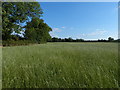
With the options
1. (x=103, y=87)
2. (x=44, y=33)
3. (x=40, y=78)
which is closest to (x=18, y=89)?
(x=40, y=78)

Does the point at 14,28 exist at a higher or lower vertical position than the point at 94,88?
higher

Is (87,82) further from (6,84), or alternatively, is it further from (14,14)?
(14,14)

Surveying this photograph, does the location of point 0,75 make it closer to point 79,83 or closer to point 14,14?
point 79,83

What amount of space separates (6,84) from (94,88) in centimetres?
167

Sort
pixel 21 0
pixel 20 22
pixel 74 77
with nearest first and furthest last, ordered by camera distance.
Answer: pixel 74 77, pixel 21 0, pixel 20 22

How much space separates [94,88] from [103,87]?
0.53 feet

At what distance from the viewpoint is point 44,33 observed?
3388cm

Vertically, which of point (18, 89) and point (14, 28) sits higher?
point (14, 28)

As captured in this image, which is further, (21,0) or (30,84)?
(21,0)

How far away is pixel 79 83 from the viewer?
1504 millimetres

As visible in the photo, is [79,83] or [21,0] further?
[21,0]

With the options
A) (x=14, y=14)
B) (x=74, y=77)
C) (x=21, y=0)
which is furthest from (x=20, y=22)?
(x=74, y=77)

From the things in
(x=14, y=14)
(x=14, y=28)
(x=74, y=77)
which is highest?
(x=14, y=14)

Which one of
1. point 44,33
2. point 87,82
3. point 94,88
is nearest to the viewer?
point 94,88
